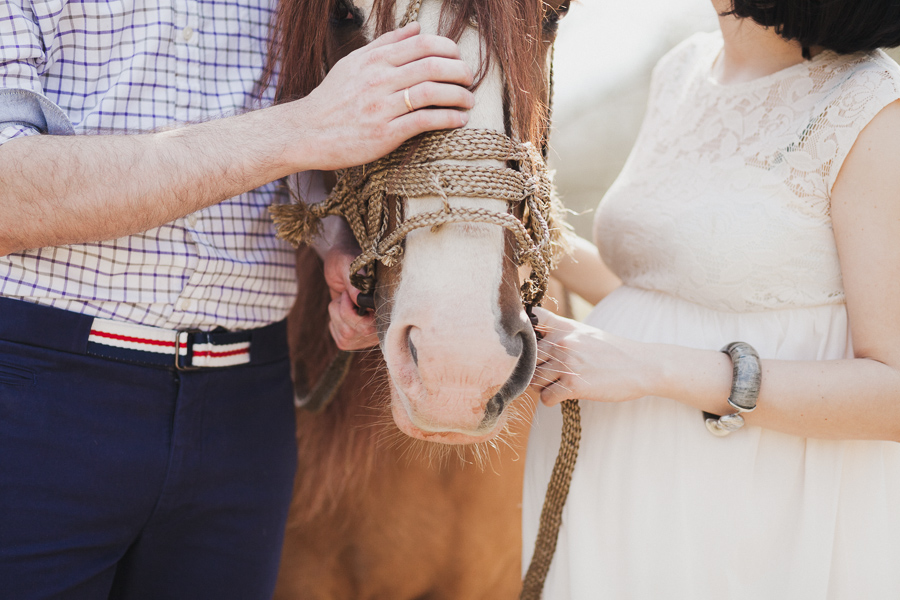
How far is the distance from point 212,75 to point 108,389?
56 cm

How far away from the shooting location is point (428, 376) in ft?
2.63

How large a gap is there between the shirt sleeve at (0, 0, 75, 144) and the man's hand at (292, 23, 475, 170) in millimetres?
366

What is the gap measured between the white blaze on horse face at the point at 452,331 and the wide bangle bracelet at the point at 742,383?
382 mm

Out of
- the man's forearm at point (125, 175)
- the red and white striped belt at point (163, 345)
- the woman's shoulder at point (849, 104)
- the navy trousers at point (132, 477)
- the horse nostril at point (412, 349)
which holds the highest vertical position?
the woman's shoulder at point (849, 104)

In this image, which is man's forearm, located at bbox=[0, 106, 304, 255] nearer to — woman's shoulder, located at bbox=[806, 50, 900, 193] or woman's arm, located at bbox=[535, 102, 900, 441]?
woman's arm, located at bbox=[535, 102, 900, 441]

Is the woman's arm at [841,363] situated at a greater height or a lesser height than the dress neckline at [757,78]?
lesser

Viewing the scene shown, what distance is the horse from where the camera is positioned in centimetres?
81

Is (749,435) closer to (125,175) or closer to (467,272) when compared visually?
(467,272)

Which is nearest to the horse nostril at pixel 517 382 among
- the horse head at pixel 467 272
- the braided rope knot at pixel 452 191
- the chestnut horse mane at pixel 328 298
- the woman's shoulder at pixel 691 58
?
the horse head at pixel 467 272

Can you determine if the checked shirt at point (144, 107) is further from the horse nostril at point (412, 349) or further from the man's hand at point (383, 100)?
the horse nostril at point (412, 349)

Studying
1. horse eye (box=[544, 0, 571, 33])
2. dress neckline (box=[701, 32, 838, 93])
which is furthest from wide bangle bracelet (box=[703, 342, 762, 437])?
horse eye (box=[544, 0, 571, 33])

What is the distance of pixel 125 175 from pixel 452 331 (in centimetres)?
51

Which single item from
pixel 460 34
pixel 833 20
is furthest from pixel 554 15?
pixel 833 20

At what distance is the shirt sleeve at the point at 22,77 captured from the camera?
0.87m
